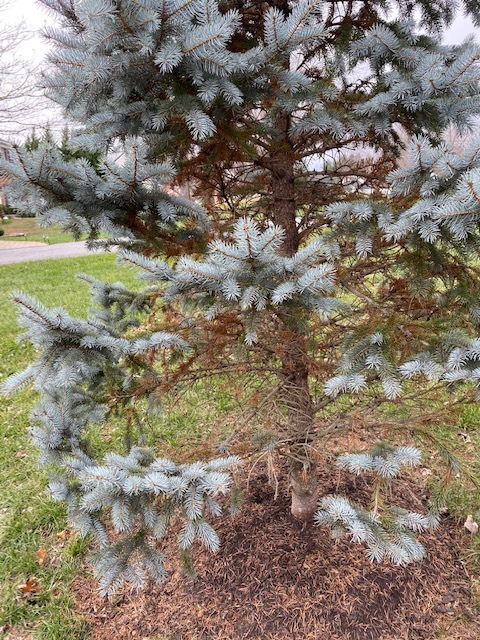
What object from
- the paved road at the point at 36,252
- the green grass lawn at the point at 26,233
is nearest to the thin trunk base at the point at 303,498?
the paved road at the point at 36,252

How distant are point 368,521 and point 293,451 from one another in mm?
756

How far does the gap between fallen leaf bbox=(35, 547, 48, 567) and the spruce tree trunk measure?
5.08 feet

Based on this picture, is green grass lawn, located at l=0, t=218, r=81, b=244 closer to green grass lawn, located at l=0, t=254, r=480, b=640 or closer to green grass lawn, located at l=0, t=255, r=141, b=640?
green grass lawn, located at l=0, t=255, r=141, b=640

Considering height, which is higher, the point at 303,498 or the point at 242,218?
the point at 242,218

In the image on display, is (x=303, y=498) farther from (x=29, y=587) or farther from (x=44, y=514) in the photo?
(x=44, y=514)

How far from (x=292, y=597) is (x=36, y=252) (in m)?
16.2

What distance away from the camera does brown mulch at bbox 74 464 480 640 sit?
212 centimetres

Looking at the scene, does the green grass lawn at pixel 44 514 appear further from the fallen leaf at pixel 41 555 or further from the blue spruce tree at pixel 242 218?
the blue spruce tree at pixel 242 218

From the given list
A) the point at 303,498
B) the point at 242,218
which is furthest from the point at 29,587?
the point at 242,218

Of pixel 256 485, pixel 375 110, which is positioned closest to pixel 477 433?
pixel 256 485

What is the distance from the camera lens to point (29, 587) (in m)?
2.50

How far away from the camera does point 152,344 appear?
1564 millimetres

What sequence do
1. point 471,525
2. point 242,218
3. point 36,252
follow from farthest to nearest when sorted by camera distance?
point 36,252, point 471,525, point 242,218

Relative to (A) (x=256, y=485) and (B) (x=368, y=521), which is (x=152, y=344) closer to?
(B) (x=368, y=521)
